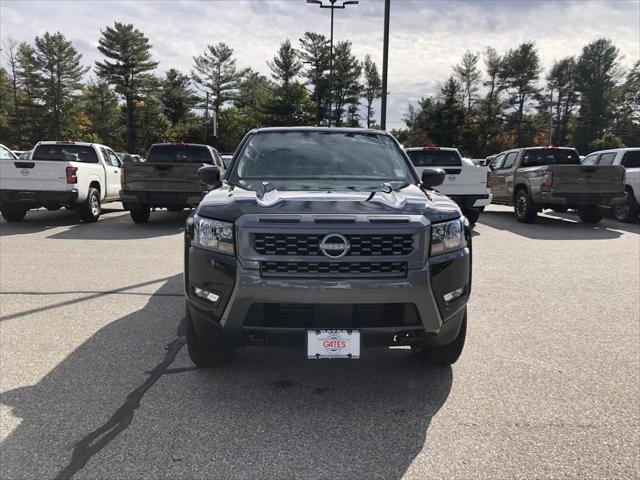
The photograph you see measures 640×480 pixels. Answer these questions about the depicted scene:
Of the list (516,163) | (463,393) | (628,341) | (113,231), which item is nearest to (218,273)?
(463,393)

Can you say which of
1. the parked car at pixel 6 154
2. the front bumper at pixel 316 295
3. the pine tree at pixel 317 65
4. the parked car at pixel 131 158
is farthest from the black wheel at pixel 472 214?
the pine tree at pixel 317 65

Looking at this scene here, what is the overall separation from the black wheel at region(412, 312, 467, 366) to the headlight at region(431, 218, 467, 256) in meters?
0.67

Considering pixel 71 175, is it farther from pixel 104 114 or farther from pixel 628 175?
pixel 104 114

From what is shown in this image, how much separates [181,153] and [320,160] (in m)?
9.65

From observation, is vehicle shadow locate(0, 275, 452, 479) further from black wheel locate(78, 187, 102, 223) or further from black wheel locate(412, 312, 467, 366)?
black wheel locate(78, 187, 102, 223)

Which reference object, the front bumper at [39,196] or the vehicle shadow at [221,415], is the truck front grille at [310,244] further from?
the front bumper at [39,196]

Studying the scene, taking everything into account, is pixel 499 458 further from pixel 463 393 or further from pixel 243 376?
pixel 243 376

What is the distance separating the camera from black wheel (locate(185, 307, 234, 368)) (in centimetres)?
353

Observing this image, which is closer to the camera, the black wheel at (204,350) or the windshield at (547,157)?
the black wheel at (204,350)

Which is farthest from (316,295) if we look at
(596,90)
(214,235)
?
(596,90)

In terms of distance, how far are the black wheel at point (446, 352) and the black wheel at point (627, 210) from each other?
38.2 ft

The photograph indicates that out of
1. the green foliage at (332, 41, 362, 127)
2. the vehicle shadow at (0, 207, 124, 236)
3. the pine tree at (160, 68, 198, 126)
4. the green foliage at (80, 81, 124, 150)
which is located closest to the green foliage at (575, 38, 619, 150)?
the green foliage at (332, 41, 362, 127)

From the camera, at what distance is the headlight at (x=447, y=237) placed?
10.2ft

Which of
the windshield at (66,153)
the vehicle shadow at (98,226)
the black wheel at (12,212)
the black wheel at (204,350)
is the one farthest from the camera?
the windshield at (66,153)
